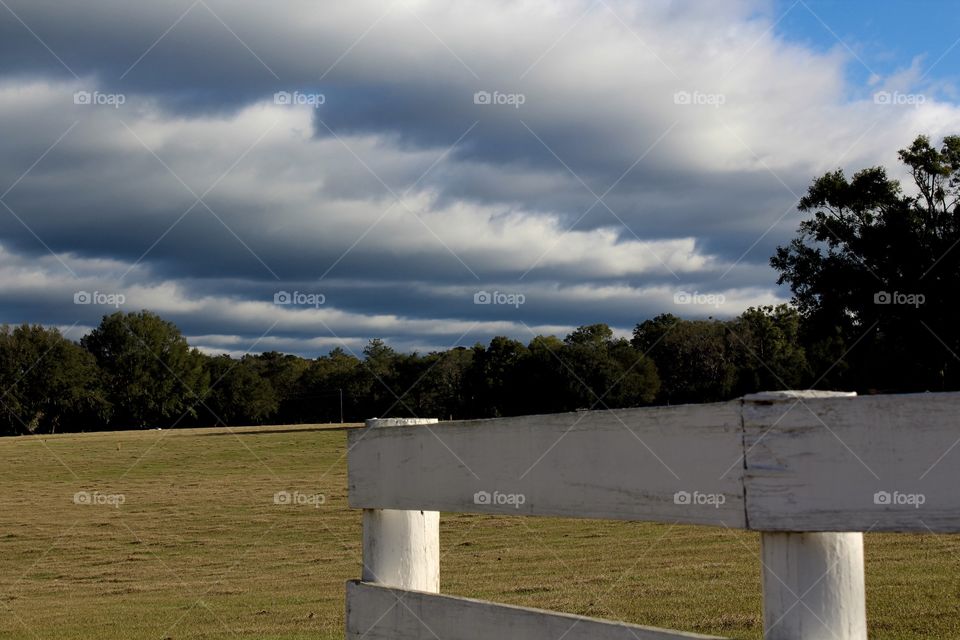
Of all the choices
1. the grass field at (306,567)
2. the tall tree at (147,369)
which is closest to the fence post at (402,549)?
the grass field at (306,567)

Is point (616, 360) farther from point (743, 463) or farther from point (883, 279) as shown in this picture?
point (743, 463)

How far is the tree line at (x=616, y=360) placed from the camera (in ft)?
124

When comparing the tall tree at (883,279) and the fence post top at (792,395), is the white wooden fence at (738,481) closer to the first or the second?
the fence post top at (792,395)

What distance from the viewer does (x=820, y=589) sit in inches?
108

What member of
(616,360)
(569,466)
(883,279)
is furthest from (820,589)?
(616,360)

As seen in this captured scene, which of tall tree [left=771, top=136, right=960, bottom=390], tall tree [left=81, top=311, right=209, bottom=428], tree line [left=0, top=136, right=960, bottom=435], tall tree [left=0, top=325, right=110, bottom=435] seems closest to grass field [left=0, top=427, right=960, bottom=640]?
tree line [left=0, top=136, right=960, bottom=435]

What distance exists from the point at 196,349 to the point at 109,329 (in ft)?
28.4

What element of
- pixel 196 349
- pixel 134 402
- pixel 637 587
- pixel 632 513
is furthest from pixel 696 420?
pixel 196 349

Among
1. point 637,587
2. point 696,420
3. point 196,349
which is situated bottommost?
point 637,587

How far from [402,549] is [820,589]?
89.5 inches

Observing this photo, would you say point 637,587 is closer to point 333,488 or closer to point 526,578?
point 526,578

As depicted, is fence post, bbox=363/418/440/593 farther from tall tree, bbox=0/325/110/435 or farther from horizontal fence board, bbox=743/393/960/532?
tall tree, bbox=0/325/110/435

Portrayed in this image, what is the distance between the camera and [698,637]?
115 inches

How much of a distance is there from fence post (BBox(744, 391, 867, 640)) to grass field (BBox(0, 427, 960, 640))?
14.8 ft
